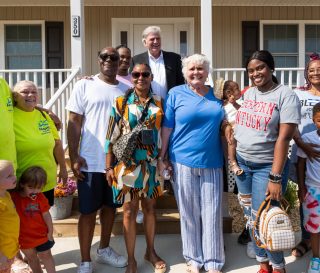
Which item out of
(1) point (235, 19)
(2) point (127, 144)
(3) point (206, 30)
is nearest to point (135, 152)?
(2) point (127, 144)

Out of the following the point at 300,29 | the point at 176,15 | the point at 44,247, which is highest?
the point at 176,15

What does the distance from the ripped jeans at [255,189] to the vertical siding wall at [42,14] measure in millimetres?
6257

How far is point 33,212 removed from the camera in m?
3.01

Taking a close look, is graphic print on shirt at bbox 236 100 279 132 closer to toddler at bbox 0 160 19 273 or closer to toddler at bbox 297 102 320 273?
toddler at bbox 297 102 320 273

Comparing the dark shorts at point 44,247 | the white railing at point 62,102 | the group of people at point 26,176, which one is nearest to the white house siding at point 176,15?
the white railing at point 62,102

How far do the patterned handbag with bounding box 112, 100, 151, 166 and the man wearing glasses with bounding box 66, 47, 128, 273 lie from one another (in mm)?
240

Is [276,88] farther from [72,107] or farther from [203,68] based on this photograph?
[72,107]

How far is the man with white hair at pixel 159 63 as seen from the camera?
3850mm

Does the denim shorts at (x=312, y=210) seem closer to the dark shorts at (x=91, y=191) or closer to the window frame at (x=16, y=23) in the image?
the dark shorts at (x=91, y=191)

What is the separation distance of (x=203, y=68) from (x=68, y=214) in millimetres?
2168

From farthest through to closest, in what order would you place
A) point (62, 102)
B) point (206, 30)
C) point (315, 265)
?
point (206, 30), point (62, 102), point (315, 265)

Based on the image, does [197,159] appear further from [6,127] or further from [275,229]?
[6,127]

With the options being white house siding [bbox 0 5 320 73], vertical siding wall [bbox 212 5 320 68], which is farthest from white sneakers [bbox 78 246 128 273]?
vertical siding wall [bbox 212 5 320 68]

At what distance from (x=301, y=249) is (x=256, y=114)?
1.48 metres
